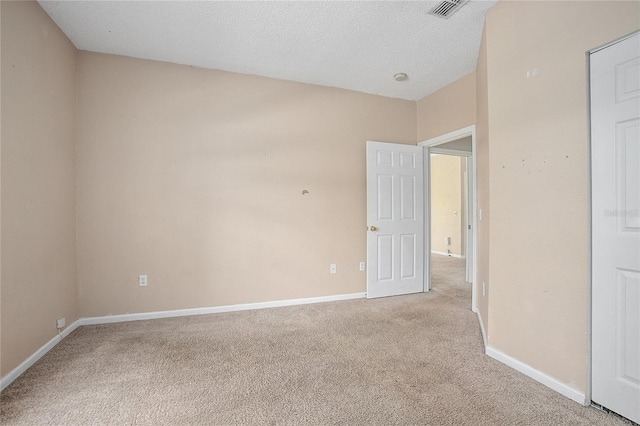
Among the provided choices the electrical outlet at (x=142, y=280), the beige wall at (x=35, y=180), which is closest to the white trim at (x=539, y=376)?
the electrical outlet at (x=142, y=280)

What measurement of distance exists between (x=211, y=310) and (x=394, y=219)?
246 centimetres

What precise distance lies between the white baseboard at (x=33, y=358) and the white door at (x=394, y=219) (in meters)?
3.09

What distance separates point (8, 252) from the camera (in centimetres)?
191

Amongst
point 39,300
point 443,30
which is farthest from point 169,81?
point 443,30

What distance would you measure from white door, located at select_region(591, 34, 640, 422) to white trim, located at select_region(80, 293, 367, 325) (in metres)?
2.48

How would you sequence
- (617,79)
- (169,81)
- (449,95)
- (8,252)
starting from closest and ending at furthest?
(617,79) → (8,252) → (169,81) → (449,95)

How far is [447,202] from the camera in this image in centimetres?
757

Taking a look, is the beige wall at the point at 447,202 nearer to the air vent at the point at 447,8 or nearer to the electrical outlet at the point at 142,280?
the air vent at the point at 447,8

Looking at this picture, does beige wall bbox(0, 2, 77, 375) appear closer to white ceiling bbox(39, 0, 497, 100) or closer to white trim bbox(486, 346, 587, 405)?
white ceiling bbox(39, 0, 497, 100)

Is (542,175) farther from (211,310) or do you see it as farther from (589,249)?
(211,310)

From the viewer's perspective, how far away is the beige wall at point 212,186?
293 cm

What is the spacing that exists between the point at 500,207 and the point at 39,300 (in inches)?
138

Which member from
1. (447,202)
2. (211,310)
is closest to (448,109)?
(211,310)

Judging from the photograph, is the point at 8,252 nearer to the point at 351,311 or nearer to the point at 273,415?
the point at 273,415
